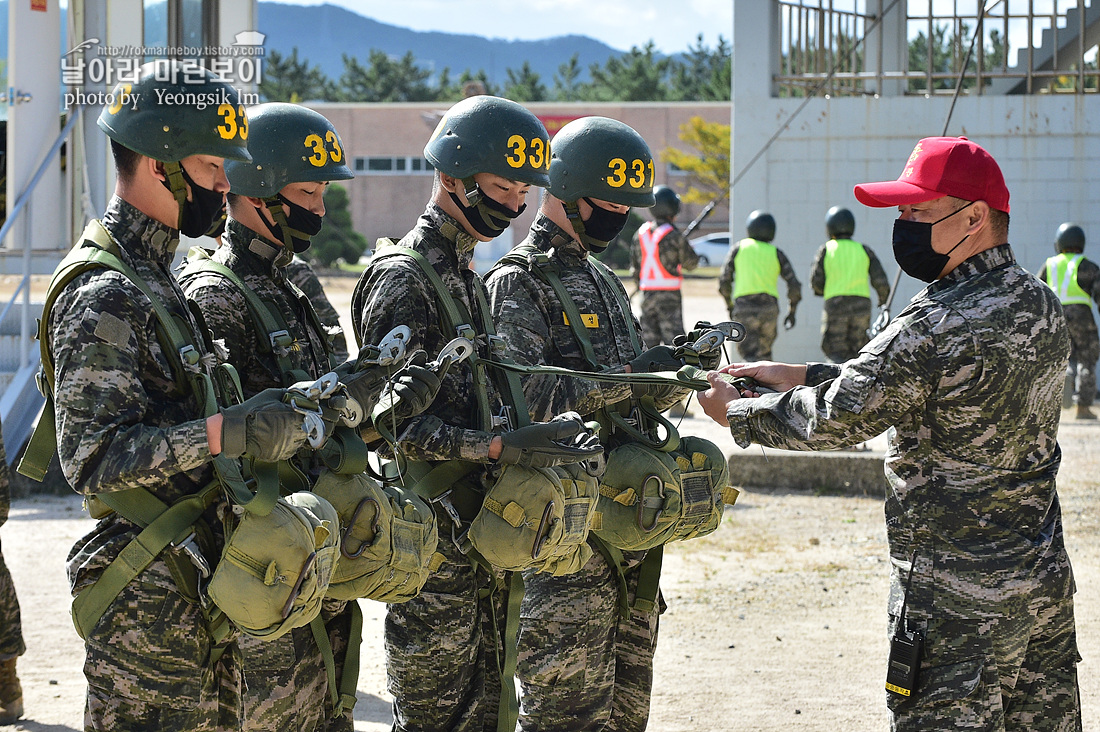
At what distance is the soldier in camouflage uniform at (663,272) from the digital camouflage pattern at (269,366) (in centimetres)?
958

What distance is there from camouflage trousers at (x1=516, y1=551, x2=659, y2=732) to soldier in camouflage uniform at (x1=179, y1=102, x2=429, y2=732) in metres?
0.68

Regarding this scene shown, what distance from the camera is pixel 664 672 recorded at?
5891 mm

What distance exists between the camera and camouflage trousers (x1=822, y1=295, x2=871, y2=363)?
43.4ft

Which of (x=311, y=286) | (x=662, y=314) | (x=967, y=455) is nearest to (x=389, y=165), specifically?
(x=662, y=314)

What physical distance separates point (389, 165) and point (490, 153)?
5167 centimetres

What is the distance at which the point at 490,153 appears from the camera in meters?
4.01

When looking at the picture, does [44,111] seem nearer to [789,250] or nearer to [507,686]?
[507,686]

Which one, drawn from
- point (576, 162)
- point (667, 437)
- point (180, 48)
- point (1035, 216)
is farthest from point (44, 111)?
point (1035, 216)

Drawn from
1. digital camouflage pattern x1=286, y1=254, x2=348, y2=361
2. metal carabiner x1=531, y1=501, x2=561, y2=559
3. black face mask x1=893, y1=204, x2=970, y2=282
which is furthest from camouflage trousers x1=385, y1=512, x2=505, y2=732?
digital camouflage pattern x1=286, y1=254, x2=348, y2=361

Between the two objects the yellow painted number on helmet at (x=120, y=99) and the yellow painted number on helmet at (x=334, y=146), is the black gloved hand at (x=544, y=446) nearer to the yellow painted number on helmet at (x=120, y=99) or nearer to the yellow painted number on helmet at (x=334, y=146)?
the yellow painted number on helmet at (x=334, y=146)

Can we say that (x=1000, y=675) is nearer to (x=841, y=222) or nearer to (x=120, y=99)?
(x=120, y=99)

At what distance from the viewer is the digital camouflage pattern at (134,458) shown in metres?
2.87

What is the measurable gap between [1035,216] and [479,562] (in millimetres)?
12882

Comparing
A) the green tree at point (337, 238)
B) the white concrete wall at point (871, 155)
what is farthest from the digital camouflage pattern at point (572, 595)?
the green tree at point (337, 238)
